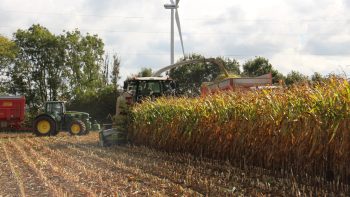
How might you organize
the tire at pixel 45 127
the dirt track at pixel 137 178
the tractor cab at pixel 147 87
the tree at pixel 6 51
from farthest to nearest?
the tree at pixel 6 51
the tire at pixel 45 127
the tractor cab at pixel 147 87
the dirt track at pixel 137 178

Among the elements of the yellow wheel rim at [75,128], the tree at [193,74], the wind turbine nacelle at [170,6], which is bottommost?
the yellow wheel rim at [75,128]

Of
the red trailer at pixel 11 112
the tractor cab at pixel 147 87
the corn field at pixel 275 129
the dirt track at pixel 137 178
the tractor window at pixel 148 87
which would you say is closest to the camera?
the corn field at pixel 275 129

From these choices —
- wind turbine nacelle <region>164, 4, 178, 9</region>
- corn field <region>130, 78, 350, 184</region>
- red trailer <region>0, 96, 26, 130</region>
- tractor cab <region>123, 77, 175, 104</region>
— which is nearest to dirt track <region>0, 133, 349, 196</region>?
corn field <region>130, 78, 350, 184</region>

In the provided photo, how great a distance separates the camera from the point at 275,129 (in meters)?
7.86

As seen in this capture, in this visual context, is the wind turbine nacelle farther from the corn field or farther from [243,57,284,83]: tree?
the corn field

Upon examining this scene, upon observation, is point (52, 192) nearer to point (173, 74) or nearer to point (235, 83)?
point (235, 83)

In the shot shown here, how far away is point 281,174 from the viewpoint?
7.84 meters

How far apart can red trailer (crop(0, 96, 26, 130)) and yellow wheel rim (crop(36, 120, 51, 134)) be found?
172 inches

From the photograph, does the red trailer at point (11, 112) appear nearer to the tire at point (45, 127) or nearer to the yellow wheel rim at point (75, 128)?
the tire at point (45, 127)

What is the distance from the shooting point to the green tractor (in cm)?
2192

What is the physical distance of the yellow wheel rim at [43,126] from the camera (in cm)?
2188

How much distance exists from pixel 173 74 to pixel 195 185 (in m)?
39.1

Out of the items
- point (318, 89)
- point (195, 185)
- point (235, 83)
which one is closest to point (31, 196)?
point (195, 185)

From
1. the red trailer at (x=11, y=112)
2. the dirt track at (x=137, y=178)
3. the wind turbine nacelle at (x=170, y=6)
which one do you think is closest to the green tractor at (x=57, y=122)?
the red trailer at (x=11, y=112)
